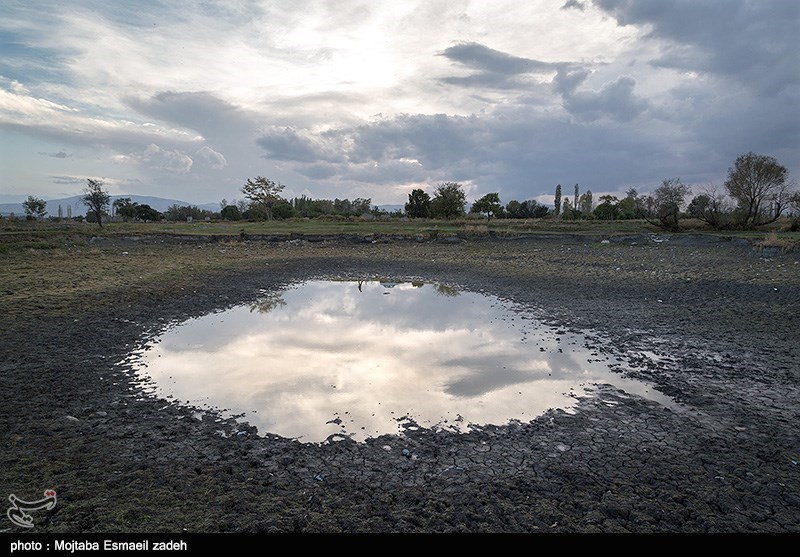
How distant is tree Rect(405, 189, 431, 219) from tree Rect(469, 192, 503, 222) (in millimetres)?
8007

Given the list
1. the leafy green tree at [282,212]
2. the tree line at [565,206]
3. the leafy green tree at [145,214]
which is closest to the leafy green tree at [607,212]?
the tree line at [565,206]

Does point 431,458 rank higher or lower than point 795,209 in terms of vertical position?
lower

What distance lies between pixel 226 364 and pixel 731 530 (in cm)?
761

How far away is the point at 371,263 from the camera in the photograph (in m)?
24.0

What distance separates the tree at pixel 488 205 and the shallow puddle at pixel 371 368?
197ft

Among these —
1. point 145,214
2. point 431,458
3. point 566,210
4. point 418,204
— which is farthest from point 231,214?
point 431,458

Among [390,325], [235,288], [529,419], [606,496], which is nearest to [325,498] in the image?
[606,496]

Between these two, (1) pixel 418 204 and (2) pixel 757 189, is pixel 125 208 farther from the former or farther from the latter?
(2) pixel 757 189

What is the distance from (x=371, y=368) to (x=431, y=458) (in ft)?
11.6

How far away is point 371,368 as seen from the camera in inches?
329

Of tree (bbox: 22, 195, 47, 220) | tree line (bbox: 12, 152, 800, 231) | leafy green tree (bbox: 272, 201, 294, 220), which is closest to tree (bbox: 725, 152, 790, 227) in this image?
tree line (bbox: 12, 152, 800, 231)

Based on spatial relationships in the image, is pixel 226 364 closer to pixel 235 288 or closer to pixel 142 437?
pixel 142 437

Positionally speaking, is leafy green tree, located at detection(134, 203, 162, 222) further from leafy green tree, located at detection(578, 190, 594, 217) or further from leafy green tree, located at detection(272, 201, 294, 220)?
leafy green tree, located at detection(578, 190, 594, 217)
